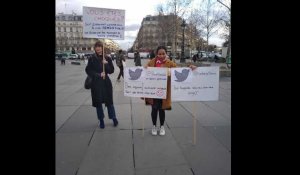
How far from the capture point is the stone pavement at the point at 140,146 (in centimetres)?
400

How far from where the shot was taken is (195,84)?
4891mm

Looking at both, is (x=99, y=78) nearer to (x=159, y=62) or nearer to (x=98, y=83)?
(x=98, y=83)

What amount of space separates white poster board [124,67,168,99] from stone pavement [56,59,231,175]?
0.92 m

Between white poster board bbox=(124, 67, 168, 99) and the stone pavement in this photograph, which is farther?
white poster board bbox=(124, 67, 168, 99)

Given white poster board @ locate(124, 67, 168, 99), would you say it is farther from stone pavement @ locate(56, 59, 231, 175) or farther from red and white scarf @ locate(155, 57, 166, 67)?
stone pavement @ locate(56, 59, 231, 175)

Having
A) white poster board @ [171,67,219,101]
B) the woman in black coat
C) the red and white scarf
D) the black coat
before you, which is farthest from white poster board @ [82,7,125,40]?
white poster board @ [171,67,219,101]

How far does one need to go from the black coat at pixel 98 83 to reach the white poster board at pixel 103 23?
0.53 metres

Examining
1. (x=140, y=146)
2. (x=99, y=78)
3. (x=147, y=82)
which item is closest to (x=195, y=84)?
(x=147, y=82)

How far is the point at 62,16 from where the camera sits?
110 m

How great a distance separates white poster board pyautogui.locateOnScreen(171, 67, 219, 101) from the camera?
4832mm

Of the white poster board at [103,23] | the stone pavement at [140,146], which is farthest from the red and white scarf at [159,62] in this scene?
the stone pavement at [140,146]
